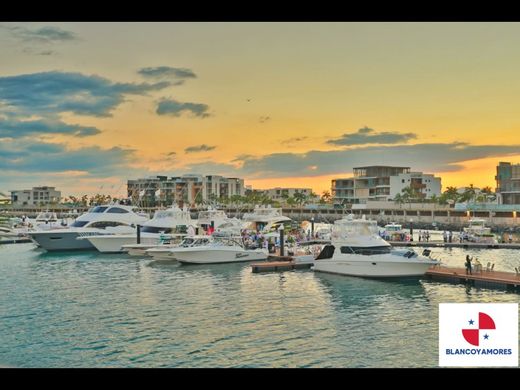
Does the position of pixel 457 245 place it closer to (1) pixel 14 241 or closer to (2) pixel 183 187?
(1) pixel 14 241

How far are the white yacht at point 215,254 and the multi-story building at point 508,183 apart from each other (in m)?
45.1

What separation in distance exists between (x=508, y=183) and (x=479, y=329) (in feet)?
210

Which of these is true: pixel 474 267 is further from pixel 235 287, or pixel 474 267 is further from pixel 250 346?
pixel 250 346

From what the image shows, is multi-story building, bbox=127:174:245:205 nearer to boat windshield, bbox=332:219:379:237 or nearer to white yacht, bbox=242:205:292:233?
white yacht, bbox=242:205:292:233

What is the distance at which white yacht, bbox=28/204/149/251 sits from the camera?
35.0 meters

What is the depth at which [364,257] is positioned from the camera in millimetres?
22047

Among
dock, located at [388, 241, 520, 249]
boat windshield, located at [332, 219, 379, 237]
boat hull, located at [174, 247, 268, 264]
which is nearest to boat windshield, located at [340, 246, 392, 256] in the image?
boat windshield, located at [332, 219, 379, 237]

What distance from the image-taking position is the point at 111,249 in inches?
1344

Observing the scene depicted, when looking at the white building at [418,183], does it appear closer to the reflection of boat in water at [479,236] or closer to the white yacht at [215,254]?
the reflection of boat in water at [479,236]

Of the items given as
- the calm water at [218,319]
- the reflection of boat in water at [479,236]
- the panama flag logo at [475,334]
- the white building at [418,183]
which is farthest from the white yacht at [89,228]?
the white building at [418,183]

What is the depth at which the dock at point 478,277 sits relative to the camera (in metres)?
Result: 18.9

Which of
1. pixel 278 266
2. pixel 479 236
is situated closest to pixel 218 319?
pixel 278 266

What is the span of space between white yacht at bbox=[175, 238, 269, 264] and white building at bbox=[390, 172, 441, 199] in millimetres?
54545
